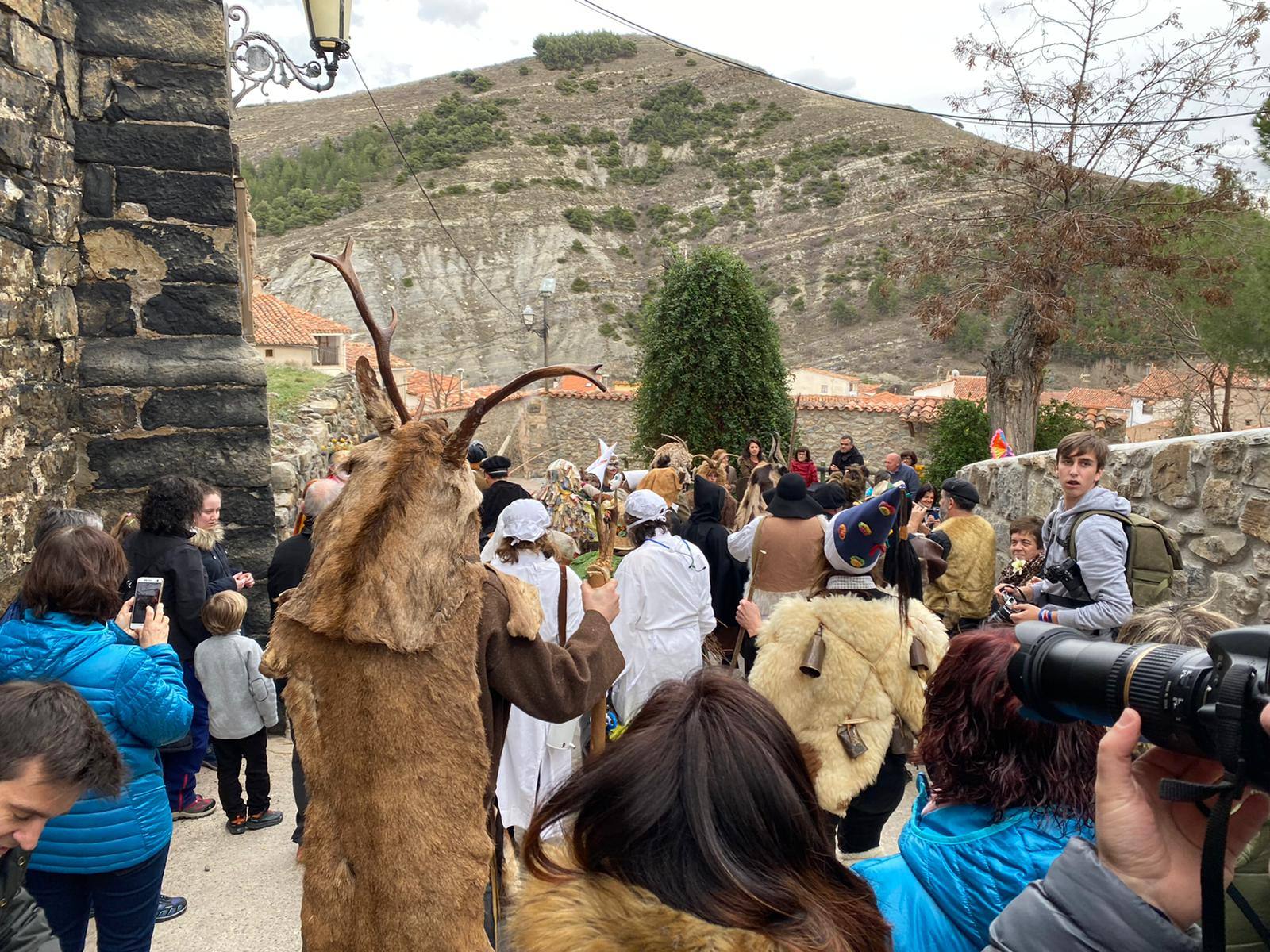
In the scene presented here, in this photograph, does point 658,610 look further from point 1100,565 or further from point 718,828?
point 718,828

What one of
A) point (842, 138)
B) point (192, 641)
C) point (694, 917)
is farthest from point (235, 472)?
point (842, 138)

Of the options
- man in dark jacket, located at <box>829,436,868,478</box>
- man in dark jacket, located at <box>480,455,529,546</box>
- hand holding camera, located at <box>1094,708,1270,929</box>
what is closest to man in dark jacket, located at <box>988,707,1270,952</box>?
hand holding camera, located at <box>1094,708,1270,929</box>

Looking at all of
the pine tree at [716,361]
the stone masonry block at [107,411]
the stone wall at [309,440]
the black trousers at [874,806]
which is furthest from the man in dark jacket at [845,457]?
the stone masonry block at [107,411]

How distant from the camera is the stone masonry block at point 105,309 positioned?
4.43 m

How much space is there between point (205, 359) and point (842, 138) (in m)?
72.9

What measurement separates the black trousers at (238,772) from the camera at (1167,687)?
3.76m

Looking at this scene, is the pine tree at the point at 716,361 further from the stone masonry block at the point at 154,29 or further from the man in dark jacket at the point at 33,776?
the man in dark jacket at the point at 33,776

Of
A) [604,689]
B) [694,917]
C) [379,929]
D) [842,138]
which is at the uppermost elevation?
[842,138]

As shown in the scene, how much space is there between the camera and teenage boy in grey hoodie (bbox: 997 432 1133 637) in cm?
354

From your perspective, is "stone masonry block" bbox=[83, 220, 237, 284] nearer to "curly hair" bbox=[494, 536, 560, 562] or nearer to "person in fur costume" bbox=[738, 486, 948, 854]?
"curly hair" bbox=[494, 536, 560, 562]

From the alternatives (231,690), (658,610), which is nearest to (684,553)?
(658,610)

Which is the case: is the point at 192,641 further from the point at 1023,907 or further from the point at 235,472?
the point at 1023,907

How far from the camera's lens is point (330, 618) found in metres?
1.96

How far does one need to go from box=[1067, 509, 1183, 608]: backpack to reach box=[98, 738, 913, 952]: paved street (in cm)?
160
